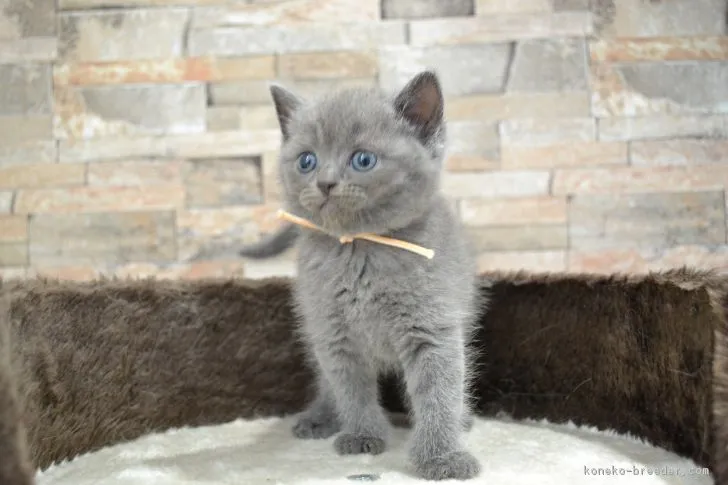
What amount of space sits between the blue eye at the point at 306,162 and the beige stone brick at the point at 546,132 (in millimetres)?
835

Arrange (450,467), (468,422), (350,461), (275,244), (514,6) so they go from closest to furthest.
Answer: (450,467), (350,461), (468,422), (275,244), (514,6)

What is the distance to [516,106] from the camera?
1.80 meters

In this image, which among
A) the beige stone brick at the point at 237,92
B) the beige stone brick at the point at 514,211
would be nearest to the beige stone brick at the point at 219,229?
the beige stone brick at the point at 237,92

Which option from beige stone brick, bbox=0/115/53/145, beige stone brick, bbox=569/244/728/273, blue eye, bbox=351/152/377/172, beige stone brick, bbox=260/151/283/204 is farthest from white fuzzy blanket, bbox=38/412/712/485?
beige stone brick, bbox=0/115/53/145

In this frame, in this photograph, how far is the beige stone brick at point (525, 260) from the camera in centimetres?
182

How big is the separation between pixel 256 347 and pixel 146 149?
0.68 meters

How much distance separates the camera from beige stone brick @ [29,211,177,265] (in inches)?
71.8

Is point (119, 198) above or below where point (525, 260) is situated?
above

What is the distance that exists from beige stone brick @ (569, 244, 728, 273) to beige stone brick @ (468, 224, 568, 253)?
0.20 feet

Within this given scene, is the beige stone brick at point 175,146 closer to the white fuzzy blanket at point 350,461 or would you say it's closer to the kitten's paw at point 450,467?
the white fuzzy blanket at point 350,461

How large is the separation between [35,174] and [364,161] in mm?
1160

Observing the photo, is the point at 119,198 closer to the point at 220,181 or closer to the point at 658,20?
the point at 220,181

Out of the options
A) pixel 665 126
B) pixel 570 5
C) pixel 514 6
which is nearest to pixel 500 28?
pixel 514 6

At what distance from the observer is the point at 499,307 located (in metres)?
1.50
